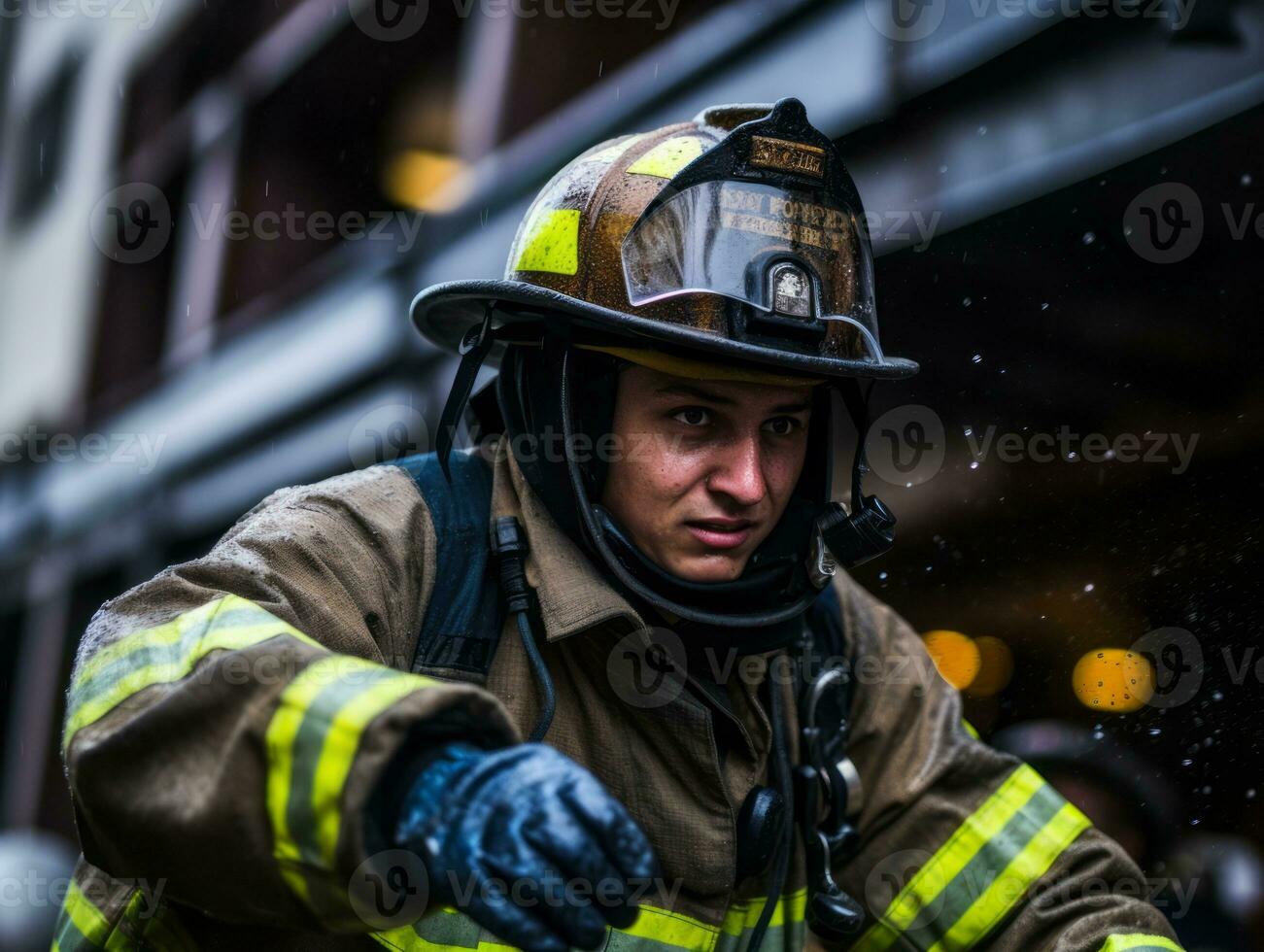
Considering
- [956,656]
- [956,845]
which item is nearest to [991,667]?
[956,656]

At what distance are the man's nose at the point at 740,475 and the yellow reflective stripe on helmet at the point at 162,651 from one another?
0.86 metres

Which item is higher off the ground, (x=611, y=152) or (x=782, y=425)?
(x=611, y=152)

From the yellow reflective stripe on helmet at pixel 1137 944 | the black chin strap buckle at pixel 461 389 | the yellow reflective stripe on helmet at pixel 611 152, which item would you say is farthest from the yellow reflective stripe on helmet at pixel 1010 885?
the yellow reflective stripe on helmet at pixel 611 152

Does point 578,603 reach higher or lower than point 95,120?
lower

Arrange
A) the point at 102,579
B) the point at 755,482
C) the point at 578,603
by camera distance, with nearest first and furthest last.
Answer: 1. the point at 578,603
2. the point at 755,482
3. the point at 102,579

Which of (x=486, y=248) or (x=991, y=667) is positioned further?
(x=486, y=248)

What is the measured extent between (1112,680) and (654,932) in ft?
6.57

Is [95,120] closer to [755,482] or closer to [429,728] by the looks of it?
[755,482]

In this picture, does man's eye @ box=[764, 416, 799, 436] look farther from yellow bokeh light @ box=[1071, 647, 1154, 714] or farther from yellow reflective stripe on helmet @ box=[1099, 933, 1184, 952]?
yellow bokeh light @ box=[1071, 647, 1154, 714]

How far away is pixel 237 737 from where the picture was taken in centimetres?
135

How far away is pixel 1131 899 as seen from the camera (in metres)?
2.19

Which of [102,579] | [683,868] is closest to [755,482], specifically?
[683,868]

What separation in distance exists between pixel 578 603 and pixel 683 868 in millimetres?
495

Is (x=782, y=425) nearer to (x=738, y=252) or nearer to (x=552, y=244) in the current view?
(x=738, y=252)
